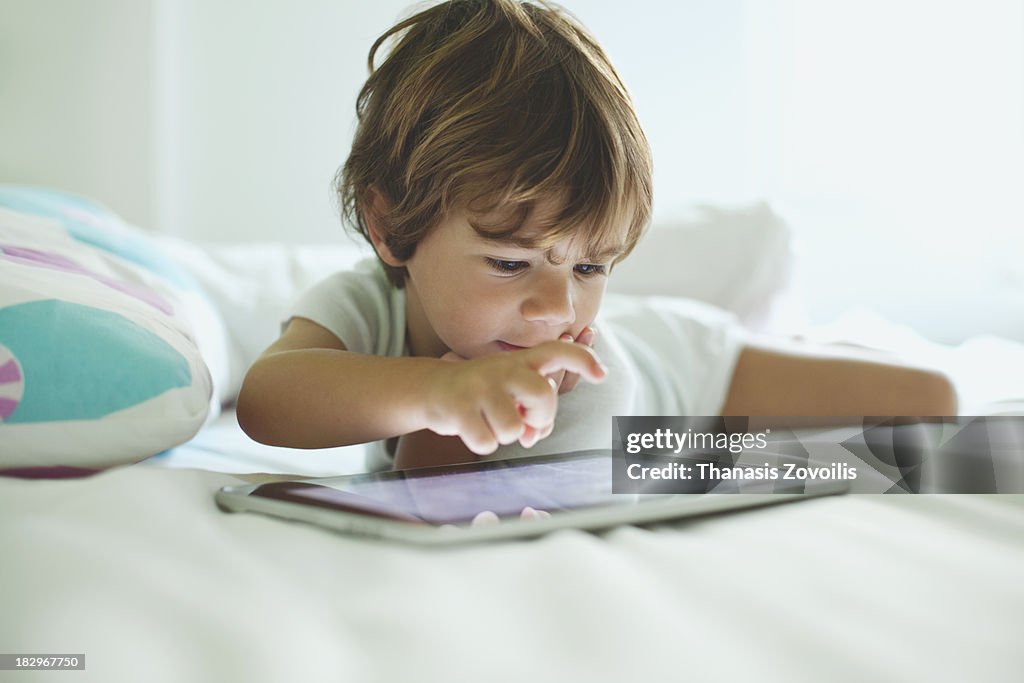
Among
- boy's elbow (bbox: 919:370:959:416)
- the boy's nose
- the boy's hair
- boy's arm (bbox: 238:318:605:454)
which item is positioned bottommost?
boy's elbow (bbox: 919:370:959:416)

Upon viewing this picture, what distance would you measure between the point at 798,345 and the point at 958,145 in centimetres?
145

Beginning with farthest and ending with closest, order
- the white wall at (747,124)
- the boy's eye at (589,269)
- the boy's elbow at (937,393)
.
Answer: the white wall at (747,124) < the boy's elbow at (937,393) < the boy's eye at (589,269)

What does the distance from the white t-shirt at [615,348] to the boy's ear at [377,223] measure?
2.6 inches

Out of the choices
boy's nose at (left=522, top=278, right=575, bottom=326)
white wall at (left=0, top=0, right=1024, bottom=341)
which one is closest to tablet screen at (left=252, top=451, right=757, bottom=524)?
boy's nose at (left=522, top=278, right=575, bottom=326)

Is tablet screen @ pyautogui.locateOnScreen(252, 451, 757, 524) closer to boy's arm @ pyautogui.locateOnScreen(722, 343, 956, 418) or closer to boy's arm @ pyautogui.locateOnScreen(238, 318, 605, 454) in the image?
boy's arm @ pyautogui.locateOnScreen(238, 318, 605, 454)

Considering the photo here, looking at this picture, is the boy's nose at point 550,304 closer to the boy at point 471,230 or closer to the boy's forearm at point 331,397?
the boy at point 471,230

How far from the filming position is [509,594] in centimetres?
39

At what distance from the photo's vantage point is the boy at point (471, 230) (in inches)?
25.8

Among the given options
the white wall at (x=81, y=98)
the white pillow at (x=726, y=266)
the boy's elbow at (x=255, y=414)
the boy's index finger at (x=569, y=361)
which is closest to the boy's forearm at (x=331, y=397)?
the boy's elbow at (x=255, y=414)

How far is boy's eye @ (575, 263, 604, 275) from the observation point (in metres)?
0.72

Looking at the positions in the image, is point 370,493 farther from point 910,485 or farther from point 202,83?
point 202,83

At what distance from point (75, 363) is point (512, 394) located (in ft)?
0.92

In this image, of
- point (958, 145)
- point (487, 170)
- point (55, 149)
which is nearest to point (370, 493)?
point (487, 170)

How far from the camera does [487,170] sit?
0.67 metres
